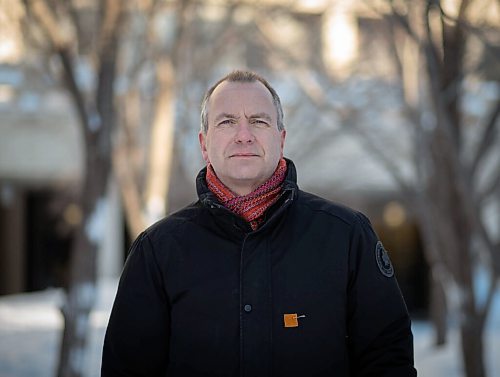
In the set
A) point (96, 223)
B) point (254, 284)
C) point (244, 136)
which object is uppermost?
point (96, 223)

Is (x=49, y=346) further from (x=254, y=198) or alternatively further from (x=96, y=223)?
(x=254, y=198)

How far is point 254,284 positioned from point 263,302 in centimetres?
6

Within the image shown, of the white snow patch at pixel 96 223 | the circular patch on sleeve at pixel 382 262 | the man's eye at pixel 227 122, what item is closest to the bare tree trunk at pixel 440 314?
the white snow patch at pixel 96 223

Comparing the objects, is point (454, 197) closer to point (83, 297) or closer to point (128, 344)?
point (83, 297)

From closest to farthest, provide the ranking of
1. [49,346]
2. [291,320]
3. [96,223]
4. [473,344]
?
[291,320]
[96,223]
[473,344]
[49,346]

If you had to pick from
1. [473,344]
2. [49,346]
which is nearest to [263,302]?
[473,344]

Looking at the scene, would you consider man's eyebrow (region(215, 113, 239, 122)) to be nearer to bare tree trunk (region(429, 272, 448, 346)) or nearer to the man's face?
the man's face

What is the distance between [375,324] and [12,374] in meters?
9.18

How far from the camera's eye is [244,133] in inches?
105

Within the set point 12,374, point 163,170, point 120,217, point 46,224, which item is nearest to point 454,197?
point 163,170

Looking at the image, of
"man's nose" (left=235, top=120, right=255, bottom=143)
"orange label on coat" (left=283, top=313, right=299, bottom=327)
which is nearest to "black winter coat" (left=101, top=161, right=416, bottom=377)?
"orange label on coat" (left=283, top=313, right=299, bottom=327)

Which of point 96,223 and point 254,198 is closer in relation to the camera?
point 254,198

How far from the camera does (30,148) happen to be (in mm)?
25203

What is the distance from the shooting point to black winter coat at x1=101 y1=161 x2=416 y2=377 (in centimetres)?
252
